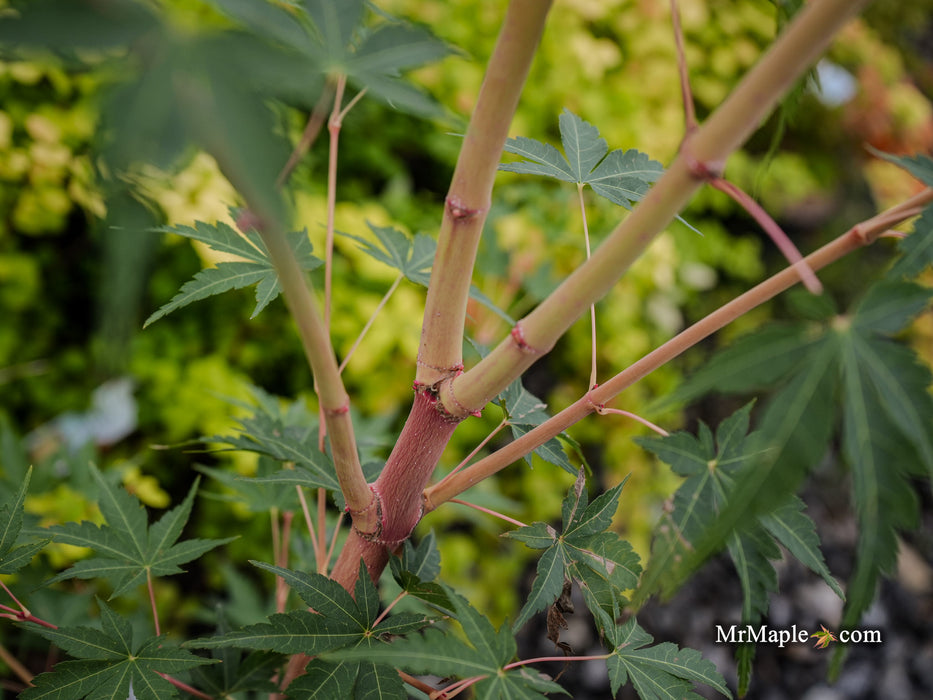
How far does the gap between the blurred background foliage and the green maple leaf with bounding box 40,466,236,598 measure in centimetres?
34

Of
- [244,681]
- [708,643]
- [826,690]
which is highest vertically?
[826,690]

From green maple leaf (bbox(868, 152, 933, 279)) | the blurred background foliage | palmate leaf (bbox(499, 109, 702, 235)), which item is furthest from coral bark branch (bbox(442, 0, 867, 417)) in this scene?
the blurred background foliage

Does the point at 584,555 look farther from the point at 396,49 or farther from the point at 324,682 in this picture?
the point at 396,49

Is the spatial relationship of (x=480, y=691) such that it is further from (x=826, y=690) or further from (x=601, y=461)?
(x=826, y=690)

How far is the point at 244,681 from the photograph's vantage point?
559 millimetres

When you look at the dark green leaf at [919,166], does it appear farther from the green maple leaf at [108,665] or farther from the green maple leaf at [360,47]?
the green maple leaf at [108,665]

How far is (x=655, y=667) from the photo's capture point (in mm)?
492

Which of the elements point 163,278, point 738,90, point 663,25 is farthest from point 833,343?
point 663,25

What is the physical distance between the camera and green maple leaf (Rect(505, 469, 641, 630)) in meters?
0.44

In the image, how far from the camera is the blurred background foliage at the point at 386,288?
1288mm

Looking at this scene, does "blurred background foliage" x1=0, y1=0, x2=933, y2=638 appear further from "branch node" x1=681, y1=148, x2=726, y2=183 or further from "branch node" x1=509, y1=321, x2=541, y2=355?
"branch node" x1=681, y1=148, x2=726, y2=183

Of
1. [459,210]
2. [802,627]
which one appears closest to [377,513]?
[459,210]

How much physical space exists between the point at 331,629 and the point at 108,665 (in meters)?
0.18

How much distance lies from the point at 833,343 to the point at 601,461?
1593 mm
